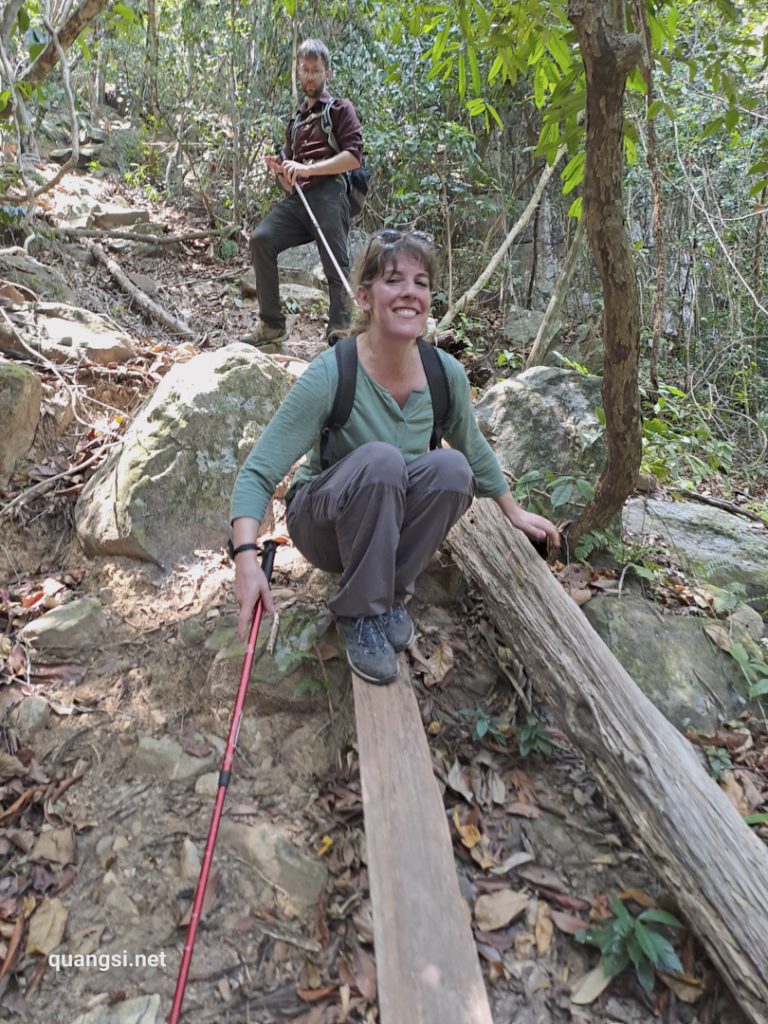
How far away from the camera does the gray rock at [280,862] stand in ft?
7.39

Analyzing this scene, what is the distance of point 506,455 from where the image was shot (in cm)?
431

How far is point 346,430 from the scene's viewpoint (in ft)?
8.80

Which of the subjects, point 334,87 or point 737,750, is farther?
point 334,87

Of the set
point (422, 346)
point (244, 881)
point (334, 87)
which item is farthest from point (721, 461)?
point (334, 87)

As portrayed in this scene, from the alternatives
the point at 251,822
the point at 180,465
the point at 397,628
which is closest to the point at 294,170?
the point at 180,465

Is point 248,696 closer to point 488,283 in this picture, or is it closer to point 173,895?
point 173,895

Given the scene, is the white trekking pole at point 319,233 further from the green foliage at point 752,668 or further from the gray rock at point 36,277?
the green foliage at point 752,668

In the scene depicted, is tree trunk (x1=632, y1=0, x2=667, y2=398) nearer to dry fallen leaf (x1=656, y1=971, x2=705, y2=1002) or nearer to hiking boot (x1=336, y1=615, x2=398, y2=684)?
hiking boot (x1=336, y1=615, x2=398, y2=684)

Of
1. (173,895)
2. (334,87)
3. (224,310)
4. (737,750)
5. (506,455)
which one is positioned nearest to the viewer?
(173,895)

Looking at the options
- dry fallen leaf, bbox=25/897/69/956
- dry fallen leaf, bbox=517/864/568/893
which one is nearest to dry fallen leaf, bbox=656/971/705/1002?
dry fallen leaf, bbox=517/864/568/893

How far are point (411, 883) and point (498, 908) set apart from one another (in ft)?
1.45

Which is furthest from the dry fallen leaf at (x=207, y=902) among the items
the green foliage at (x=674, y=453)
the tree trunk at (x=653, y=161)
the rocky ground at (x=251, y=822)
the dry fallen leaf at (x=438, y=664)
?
the green foliage at (x=674, y=453)

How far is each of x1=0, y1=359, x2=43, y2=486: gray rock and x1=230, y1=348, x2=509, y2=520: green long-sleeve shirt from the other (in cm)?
195

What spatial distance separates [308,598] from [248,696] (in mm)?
542
